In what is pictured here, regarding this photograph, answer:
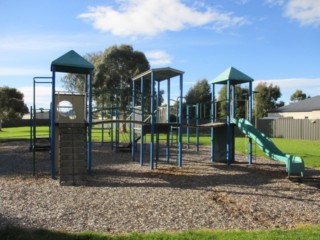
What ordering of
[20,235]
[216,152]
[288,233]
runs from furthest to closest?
[216,152] < [288,233] < [20,235]

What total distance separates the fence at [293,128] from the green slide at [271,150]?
77.9ft

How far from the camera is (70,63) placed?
438 inches

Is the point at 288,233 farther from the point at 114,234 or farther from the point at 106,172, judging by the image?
the point at 106,172

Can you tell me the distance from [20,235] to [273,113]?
5161 centimetres

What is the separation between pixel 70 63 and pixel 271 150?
24.3 ft

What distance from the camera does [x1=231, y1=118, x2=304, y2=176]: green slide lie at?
11148 mm

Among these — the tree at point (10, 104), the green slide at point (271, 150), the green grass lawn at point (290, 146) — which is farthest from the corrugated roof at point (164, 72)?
the tree at point (10, 104)

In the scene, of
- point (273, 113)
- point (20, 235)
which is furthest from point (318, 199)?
point (273, 113)

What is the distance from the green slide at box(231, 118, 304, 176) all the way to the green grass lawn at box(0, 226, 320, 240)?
231 inches

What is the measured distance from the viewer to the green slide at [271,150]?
36.6ft

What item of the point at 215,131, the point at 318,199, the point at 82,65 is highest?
the point at 82,65

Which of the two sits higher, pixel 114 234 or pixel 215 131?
pixel 215 131

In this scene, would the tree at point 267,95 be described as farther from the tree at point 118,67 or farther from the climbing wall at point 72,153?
the climbing wall at point 72,153

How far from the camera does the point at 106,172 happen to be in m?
12.2
